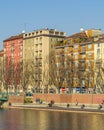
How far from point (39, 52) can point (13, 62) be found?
14.3 metres

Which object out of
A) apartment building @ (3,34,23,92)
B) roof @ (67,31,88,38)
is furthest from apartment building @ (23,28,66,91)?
roof @ (67,31,88,38)

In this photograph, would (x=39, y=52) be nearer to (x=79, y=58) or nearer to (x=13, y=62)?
(x=13, y=62)

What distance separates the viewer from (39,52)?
5659 inches

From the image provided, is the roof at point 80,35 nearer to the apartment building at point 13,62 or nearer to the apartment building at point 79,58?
the apartment building at point 79,58

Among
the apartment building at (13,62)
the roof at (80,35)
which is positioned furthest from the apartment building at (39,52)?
the roof at (80,35)

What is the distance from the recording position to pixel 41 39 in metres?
142

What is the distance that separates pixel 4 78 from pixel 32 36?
18566mm

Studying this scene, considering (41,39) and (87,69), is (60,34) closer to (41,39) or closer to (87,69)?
(41,39)

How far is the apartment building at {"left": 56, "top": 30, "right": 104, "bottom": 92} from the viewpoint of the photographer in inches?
4326

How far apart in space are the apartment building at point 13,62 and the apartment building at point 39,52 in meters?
3.18

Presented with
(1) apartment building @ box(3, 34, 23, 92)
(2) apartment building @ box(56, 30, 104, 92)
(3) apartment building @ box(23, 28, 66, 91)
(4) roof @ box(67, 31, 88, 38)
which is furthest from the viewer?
(1) apartment building @ box(3, 34, 23, 92)

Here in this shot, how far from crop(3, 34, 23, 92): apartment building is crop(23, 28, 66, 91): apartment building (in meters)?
3.18

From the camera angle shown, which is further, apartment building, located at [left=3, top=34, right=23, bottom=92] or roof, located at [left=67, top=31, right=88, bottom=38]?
apartment building, located at [left=3, top=34, right=23, bottom=92]

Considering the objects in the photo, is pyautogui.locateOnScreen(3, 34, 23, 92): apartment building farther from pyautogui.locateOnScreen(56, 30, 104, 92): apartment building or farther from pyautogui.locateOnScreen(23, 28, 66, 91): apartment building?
pyautogui.locateOnScreen(56, 30, 104, 92): apartment building
